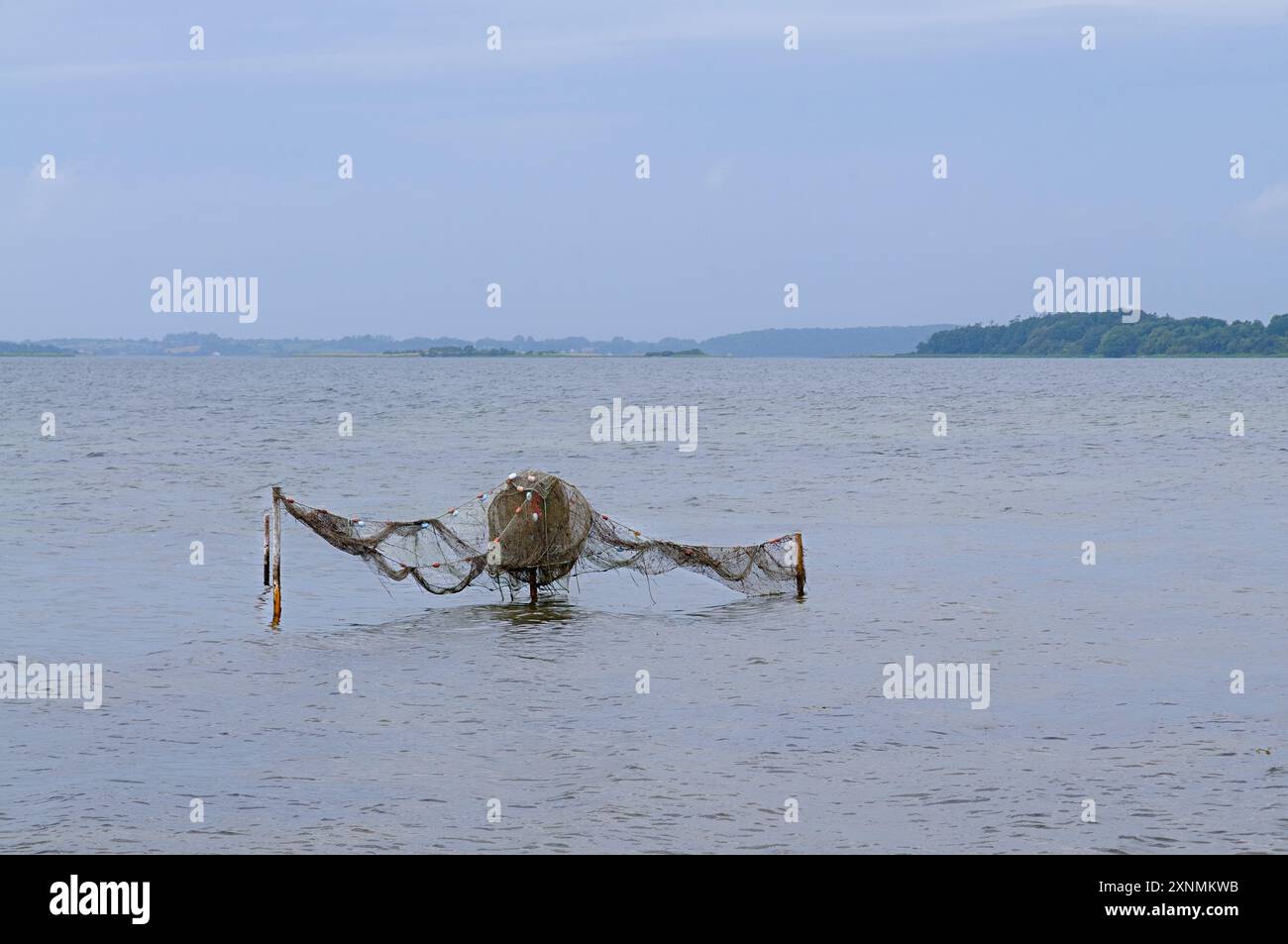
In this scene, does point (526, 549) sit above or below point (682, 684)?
above

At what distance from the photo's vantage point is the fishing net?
864 inches

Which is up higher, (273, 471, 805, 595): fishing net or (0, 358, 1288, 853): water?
(273, 471, 805, 595): fishing net

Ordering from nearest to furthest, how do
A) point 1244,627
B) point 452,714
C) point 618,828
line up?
point 618,828 → point 452,714 → point 1244,627

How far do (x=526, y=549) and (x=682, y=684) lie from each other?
5.90 metres

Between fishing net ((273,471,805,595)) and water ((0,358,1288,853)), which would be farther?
fishing net ((273,471,805,595))

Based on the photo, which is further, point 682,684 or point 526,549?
point 526,549

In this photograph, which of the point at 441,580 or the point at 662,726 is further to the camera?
the point at 441,580

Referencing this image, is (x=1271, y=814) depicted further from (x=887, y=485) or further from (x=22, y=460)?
(x=22, y=460)

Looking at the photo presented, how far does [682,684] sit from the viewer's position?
1727 cm

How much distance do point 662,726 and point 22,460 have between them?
44.7 metres

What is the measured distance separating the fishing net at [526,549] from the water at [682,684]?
1.85 ft

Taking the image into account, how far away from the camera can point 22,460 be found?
53.5 meters

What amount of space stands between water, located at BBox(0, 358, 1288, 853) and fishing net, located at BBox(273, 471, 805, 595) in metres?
0.56
